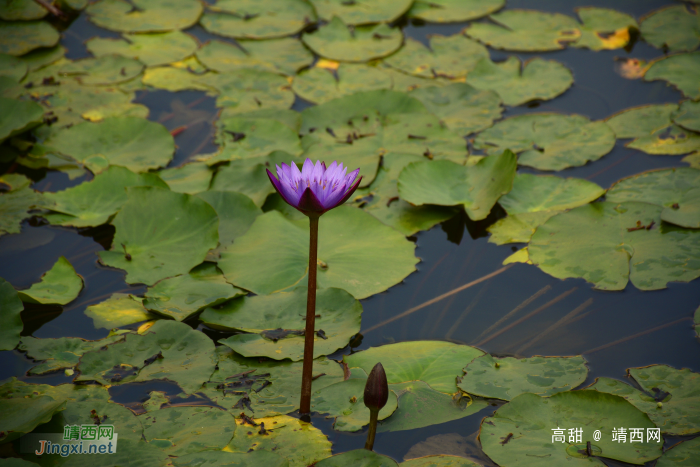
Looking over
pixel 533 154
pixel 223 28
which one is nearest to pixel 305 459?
pixel 533 154

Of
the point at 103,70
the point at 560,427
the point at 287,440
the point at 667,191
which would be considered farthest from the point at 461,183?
the point at 103,70

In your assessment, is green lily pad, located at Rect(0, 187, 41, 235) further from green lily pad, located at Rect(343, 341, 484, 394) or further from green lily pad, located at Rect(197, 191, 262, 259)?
green lily pad, located at Rect(343, 341, 484, 394)

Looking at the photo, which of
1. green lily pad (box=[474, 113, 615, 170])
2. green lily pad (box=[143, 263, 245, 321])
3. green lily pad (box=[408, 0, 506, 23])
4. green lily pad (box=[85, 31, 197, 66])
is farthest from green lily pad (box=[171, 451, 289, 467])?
green lily pad (box=[408, 0, 506, 23])

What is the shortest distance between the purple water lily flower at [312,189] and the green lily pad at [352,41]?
304 cm

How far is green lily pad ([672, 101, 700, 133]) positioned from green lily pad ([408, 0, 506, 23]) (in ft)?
6.80

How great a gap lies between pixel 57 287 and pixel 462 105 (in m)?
2.93

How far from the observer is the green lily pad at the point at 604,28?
4.75 m

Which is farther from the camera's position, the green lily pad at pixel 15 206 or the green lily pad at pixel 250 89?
the green lily pad at pixel 250 89

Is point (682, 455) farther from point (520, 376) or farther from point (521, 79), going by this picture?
point (521, 79)

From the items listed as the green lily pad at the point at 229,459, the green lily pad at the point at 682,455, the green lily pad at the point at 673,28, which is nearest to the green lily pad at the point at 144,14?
the green lily pad at the point at 673,28

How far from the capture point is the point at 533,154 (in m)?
3.60

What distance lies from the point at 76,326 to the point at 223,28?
11.1 ft

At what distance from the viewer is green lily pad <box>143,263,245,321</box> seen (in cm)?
256

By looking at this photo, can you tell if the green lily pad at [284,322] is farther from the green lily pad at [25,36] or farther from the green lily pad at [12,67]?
the green lily pad at [25,36]
